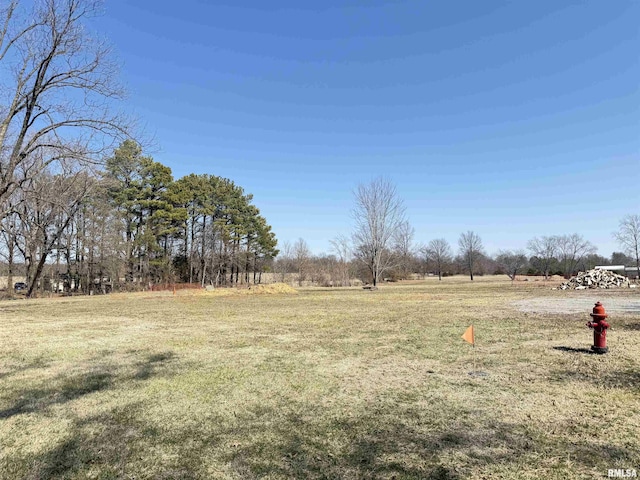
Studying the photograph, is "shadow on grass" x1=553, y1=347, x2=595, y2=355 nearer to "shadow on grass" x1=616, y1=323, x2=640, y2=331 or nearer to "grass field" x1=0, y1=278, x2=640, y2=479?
"grass field" x1=0, y1=278, x2=640, y2=479

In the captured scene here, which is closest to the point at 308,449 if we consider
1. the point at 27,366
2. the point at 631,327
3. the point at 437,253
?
the point at 27,366

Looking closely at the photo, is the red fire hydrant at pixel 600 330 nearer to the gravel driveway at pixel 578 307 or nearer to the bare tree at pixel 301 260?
the gravel driveway at pixel 578 307

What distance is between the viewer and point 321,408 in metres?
3.73

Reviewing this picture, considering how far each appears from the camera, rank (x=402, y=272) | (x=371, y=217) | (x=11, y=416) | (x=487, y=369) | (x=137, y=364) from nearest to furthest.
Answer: (x=11, y=416)
(x=487, y=369)
(x=137, y=364)
(x=371, y=217)
(x=402, y=272)

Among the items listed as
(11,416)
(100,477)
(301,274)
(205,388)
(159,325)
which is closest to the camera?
(100,477)

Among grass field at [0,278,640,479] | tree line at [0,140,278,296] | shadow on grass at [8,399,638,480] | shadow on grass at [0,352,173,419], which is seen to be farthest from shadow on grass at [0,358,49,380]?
tree line at [0,140,278,296]

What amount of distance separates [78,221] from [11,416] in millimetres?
32488

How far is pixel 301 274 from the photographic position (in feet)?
165

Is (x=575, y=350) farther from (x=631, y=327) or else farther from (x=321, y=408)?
(x=321, y=408)

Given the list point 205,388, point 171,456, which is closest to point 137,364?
point 205,388

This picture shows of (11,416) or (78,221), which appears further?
(78,221)

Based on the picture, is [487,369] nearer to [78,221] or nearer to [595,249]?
[78,221]

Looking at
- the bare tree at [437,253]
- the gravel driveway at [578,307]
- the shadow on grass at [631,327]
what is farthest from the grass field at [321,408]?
the bare tree at [437,253]

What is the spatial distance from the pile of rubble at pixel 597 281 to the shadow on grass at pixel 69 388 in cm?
3054
